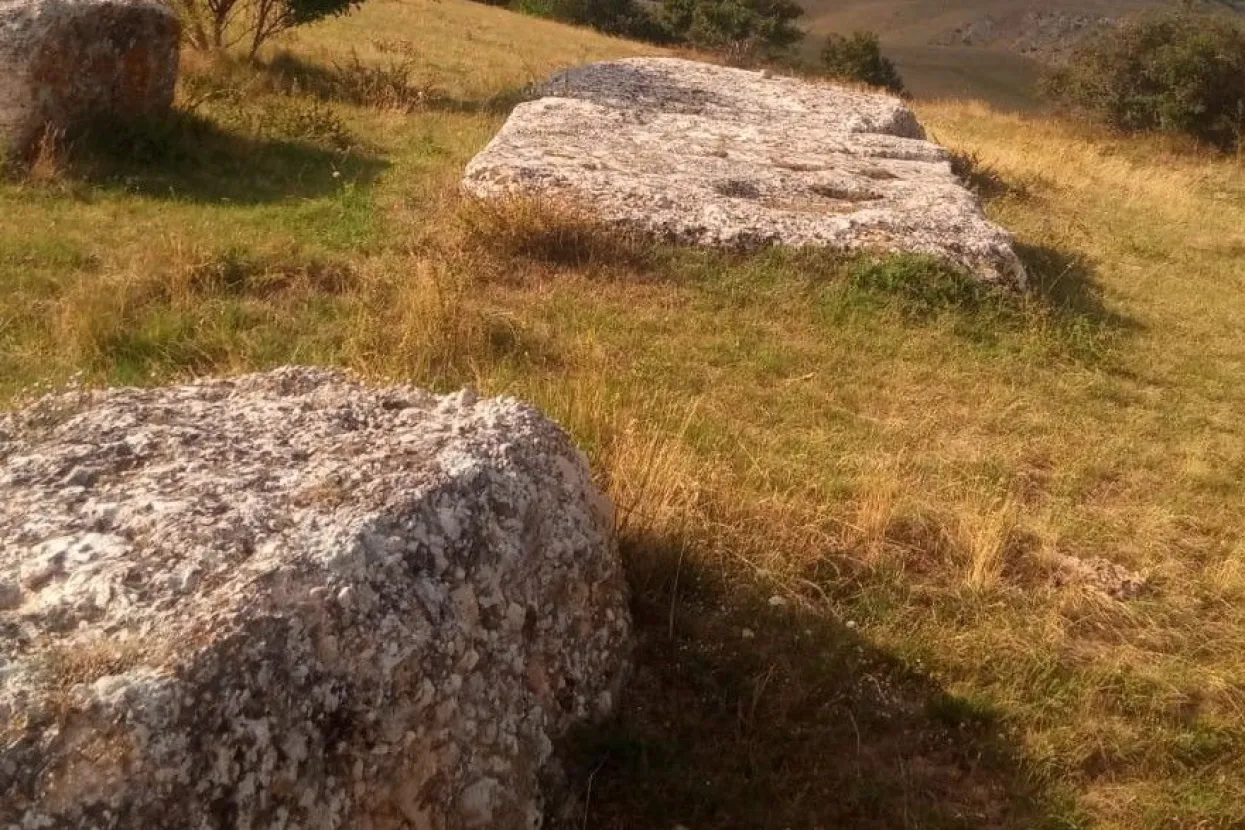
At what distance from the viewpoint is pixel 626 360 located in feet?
21.3

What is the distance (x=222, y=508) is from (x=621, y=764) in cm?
132

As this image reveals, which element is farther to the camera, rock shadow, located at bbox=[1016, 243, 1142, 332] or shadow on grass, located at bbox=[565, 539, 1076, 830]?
rock shadow, located at bbox=[1016, 243, 1142, 332]

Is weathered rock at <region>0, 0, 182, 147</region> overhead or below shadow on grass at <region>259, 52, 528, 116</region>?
overhead

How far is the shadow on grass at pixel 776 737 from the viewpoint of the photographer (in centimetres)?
332

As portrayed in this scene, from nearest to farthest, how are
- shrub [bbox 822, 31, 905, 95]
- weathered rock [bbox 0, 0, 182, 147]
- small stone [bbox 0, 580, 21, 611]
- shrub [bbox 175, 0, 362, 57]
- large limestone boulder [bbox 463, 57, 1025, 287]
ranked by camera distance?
1. small stone [bbox 0, 580, 21, 611]
2. large limestone boulder [bbox 463, 57, 1025, 287]
3. weathered rock [bbox 0, 0, 182, 147]
4. shrub [bbox 175, 0, 362, 57]
5. shrub [bbox 822, 31, 905, 95]

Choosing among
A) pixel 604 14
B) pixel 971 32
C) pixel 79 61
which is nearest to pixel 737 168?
pixel 79 61

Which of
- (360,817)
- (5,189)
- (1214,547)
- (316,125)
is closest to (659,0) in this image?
(316,125)

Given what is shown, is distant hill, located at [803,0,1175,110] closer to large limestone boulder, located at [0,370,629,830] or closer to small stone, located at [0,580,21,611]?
large limestone boulder, located at [0,370,629,830]

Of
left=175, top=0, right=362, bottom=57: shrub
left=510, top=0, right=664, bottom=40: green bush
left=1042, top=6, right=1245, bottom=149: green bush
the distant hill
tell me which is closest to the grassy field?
left=175, top=0, right=362, bottom=57: shrub

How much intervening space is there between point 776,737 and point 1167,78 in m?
17.3

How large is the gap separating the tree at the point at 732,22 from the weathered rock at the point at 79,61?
Result: 2770 cm

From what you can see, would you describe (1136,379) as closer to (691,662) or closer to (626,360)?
(626,360)

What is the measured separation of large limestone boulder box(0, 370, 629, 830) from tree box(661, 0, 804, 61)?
3353 cm

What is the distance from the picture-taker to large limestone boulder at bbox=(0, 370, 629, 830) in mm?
2324
